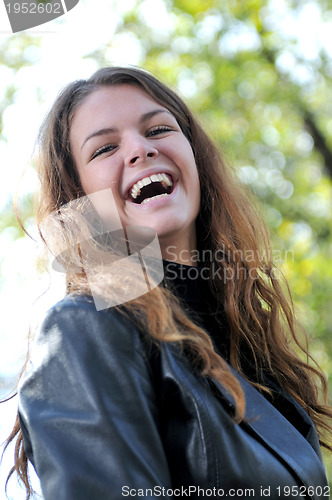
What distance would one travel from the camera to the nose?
68.2 inches

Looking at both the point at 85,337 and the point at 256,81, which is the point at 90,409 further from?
the point at 256,81

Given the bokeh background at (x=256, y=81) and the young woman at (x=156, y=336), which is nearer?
the young woman at (x=156, y=336)

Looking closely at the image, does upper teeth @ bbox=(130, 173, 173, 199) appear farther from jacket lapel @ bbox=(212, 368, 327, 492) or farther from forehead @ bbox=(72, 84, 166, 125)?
jacket lapel @ bbox=(212, 368, 327, 492)

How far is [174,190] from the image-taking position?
184cm

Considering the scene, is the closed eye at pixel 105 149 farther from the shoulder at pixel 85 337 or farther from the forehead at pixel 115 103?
the shoulder at pixel 85 337

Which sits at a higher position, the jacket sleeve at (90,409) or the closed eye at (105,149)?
the closed eye at (105,149)

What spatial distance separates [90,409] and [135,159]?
0.88 m

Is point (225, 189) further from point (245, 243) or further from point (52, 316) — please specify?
point (52, 316)

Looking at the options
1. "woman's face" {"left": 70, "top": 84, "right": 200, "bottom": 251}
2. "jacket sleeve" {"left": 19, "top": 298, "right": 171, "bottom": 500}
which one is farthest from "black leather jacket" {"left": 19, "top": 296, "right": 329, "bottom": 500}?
"woman's face" {"left": 70, "top": 84, "right": 200, "bottom": 251}

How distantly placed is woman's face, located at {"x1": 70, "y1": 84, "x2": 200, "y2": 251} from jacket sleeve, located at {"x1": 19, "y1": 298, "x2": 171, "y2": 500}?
57 cm

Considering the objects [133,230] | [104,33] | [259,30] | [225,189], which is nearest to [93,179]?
[133,230]

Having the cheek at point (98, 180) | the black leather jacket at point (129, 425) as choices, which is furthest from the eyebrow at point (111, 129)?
the black leather jacket at point (129, 425)

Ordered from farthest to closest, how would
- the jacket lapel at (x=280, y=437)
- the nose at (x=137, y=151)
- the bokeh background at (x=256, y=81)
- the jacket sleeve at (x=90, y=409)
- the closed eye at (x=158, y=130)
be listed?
the bokeh background at (x=256, y=81)
the closed eye at (x=158, y=130)
the nose at (x=137, y=151)
the jacket lapel at (x=280, y=437)
the jacket sleeve at (x=90, y=409)

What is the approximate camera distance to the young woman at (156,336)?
3.70 feet
